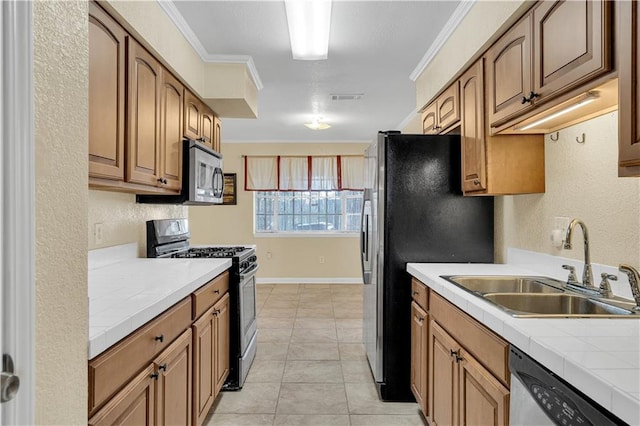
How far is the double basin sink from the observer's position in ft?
4.79

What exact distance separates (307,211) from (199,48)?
4.29 meters

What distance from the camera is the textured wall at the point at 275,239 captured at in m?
6.79

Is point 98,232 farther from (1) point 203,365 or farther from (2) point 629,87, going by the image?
(2) point 629,87

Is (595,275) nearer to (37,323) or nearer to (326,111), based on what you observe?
(37,323)

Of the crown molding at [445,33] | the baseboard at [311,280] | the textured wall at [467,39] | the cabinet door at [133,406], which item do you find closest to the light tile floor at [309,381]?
the cabinet door at [133,406]

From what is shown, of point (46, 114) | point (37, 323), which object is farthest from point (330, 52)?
point (37, 323)

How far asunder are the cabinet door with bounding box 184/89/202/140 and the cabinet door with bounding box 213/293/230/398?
1226mm

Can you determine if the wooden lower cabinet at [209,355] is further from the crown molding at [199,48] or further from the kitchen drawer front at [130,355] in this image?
the crown molding at [199,48]

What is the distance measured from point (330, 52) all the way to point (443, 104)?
93 cm

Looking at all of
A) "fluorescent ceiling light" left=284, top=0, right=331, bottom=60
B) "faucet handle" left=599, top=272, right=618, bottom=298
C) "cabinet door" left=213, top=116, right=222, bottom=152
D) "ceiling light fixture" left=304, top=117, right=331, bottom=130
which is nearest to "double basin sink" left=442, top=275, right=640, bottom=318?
"faucet handle" left=599, top=272, right=618, bottom=298

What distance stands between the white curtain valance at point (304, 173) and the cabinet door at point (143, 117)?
4.35 metres

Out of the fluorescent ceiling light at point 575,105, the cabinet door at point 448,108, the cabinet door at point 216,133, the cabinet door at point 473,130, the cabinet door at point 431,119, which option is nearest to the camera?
the fluorescent ceiling light at point 575,105

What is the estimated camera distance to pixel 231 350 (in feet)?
9.03

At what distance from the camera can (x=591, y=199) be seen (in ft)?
6.07
